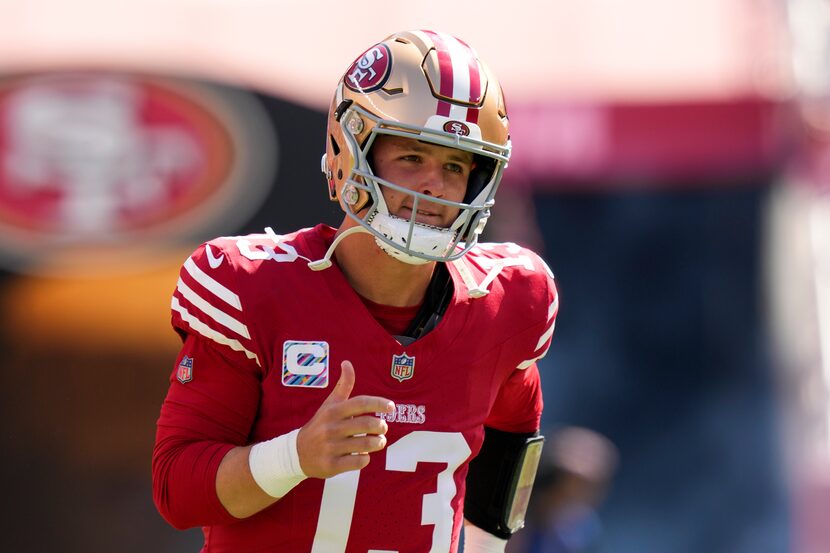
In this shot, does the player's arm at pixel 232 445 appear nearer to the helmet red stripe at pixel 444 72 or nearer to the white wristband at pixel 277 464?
the white wristband at pixel 277 464

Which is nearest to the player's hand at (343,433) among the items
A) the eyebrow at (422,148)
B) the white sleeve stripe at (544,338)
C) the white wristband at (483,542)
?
the eyebrow at (422,148)

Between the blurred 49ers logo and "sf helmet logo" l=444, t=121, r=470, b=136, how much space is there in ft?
8.33

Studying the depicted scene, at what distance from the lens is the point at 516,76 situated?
7254 mm

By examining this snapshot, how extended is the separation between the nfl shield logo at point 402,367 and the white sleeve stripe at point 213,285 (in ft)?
0.85

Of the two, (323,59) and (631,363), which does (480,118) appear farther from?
(323,59)

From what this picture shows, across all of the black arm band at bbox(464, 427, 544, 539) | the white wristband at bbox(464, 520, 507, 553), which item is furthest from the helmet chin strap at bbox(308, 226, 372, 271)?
the white wristband at bbox(464, 520, 507, 553)

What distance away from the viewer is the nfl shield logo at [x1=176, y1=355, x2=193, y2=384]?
1990 millimetres

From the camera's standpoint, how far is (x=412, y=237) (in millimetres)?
1979

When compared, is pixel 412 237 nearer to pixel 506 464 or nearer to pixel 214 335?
pixel 214 335

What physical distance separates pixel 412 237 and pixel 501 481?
1.97 feet

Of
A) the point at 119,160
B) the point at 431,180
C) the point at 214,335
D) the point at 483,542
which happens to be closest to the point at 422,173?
the point at 431,180

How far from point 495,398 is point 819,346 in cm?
483

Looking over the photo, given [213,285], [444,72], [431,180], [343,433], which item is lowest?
[343,433]

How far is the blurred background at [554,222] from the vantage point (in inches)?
169
